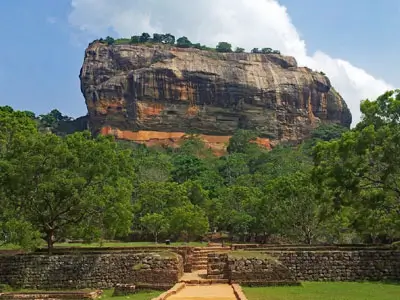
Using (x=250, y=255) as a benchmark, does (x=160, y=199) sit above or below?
above

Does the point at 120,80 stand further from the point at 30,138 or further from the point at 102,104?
the point at 30,138

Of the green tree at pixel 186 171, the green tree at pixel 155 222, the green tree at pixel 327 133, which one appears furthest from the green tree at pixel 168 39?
the green tree at pixel 155 222

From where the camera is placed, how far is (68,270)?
22359 millimetres

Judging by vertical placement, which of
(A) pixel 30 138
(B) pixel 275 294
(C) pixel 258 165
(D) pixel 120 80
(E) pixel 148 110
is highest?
(D) pixel 120 80

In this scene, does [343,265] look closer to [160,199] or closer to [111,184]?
[111,184]

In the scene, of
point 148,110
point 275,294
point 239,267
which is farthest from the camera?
point 148,110

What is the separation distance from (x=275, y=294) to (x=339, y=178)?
6939 mm

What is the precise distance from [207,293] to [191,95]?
10203 cm

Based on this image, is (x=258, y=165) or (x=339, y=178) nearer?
(x=339, y=178)

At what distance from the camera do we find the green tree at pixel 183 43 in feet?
422

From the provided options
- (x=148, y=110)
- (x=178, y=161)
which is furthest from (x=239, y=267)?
(x=148, y=110)

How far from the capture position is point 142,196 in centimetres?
4209

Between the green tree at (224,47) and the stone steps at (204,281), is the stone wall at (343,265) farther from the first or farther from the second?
the green tree at (224,47)

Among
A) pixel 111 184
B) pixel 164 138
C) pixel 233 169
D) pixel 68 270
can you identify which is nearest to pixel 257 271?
pixel 68 270
